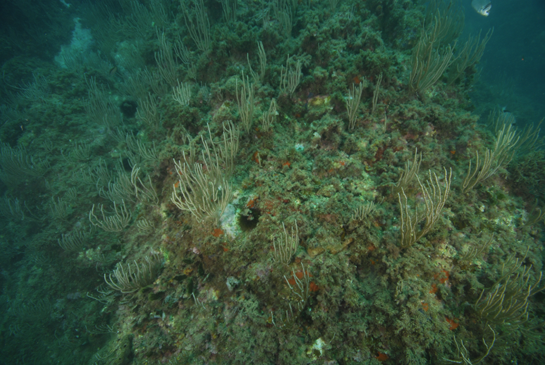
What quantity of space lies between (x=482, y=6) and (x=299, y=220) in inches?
593

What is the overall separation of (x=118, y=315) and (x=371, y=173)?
Answer: 190 inches

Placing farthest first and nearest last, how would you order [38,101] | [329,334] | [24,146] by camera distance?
1. [38,101]
2. [24,146]
3. [329,334]

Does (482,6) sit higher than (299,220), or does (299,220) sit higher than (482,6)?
(482,6)

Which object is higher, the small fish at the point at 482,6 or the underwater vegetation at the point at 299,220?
the small fish at the point at 482,6

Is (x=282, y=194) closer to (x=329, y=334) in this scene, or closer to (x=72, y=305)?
(x=329, y=334)

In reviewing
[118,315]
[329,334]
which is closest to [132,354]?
[118,315]

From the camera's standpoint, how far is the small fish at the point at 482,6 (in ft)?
32.9

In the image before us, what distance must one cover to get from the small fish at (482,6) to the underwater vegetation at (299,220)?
6.20 m

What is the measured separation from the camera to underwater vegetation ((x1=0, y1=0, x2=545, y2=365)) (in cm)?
245

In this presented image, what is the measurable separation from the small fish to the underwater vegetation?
20.3ft

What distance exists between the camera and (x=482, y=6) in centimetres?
1038

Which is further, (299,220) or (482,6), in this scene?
(482,6)

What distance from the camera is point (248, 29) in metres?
5.61

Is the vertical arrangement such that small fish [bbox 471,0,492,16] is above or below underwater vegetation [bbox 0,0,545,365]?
above
